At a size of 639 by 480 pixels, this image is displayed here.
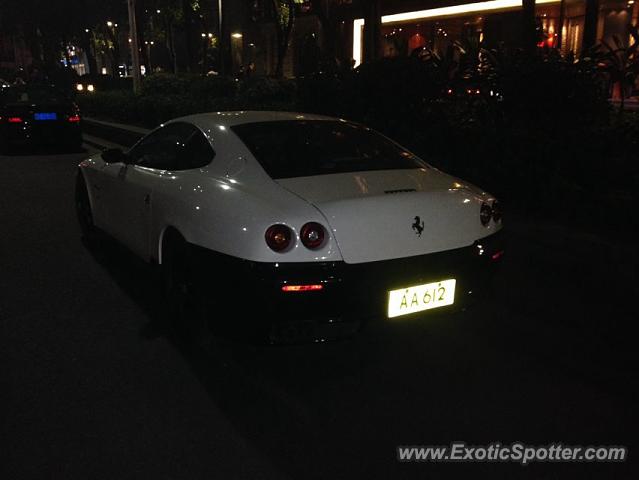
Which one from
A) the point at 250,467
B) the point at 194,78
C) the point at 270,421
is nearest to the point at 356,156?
the point at 270,421

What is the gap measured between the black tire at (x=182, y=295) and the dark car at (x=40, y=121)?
11836mm

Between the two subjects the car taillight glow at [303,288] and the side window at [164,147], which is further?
the side window at [164,147]

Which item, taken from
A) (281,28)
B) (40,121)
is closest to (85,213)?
(40,121)

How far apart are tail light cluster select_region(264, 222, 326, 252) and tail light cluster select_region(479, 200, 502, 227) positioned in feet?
3.40

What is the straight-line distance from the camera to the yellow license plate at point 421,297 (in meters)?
3.48

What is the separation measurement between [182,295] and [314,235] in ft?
3.78

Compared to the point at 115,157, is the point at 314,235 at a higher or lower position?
lower

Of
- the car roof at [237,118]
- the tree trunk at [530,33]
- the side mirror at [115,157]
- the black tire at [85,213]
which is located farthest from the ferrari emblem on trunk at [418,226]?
the tree trunk at [530,33]

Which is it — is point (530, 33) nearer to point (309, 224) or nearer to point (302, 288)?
point (309, 224)

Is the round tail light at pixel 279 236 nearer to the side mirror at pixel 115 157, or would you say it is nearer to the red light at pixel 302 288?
the red light at pixel 302 288

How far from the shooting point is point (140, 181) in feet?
15.4

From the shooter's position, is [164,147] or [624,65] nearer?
[164,147]

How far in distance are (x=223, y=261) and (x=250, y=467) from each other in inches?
43.2

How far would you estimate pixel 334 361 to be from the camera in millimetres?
3838
